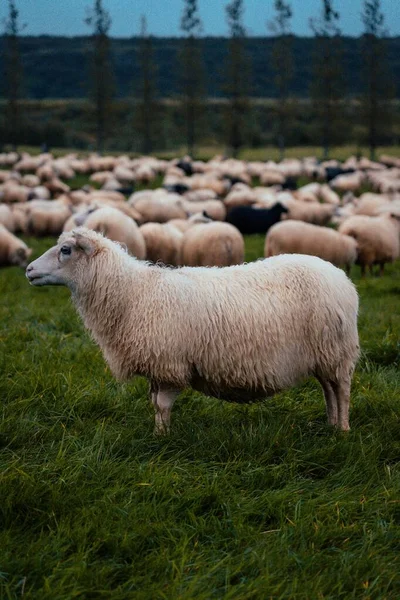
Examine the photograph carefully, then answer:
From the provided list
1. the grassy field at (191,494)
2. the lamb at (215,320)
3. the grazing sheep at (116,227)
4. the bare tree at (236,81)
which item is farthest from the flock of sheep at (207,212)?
the bare tree at (236,81)

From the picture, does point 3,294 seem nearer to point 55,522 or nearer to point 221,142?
point 55,522

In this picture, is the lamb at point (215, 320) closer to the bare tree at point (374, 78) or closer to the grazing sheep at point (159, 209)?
the grazing sheep at point (159, 209)

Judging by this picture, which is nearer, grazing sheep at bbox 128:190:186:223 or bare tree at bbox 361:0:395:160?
grazing sheep at bbox 128:190:186:223

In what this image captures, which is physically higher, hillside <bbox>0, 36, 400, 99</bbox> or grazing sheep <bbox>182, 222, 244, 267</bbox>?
hillside <bbox>0, 36, 400, 99</bbox>

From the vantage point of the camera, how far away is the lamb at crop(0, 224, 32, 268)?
12289 millimetres

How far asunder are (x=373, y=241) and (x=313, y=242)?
1305 millimetres

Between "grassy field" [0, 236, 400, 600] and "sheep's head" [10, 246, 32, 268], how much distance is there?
7833mm

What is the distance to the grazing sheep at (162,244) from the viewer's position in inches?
438

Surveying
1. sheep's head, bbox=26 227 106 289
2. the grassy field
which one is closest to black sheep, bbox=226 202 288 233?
the grassy field

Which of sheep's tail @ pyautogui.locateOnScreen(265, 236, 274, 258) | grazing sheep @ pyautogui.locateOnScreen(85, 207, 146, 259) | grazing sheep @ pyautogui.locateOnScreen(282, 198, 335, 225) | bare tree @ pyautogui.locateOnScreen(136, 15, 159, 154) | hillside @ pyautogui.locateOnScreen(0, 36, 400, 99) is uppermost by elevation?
hillside @ pyautogui.locateOnScreen(0, 36, 400, 99)

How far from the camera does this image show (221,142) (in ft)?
185

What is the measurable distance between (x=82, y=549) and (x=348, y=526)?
1.14m

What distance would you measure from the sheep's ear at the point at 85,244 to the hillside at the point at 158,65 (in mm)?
84609

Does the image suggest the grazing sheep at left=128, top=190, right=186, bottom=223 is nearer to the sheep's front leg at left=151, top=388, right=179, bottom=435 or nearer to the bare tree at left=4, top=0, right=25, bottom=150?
the sheep's front leg at left=151, top=388, right=179, bottom=435
